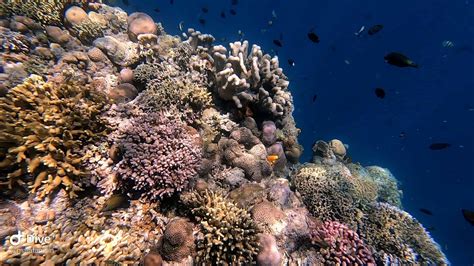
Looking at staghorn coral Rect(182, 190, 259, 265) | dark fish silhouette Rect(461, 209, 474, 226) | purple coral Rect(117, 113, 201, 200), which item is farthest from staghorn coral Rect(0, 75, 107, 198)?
dark fish silhouette Rect(461, 209, 474, 226)

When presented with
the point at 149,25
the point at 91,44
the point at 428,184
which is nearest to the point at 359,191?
the point at 149,25

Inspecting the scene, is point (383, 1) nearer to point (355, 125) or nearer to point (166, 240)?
point (355, 125)

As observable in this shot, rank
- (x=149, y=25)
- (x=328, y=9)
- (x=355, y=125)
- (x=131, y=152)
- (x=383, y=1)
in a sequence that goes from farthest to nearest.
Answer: (x=355, y=125) < (x=328, y=9) < (x=383, y=1) < (x=149, y=25) < (x=131, y=152)

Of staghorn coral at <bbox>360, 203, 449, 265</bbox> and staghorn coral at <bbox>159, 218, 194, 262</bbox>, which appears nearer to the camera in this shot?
staghorn coral at <bbox>159, 218, 194, 262</bbox>

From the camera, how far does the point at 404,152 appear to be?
82.9 meters

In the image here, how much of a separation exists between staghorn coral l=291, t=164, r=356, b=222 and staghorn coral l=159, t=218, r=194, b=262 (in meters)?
3.26

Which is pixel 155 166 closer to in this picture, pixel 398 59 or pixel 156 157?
pixel 156 157

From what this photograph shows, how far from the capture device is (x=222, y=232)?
3.77m

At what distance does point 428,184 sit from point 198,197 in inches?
3593

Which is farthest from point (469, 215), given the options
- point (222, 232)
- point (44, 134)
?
point (44, 134)

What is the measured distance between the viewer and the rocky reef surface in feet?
11.7

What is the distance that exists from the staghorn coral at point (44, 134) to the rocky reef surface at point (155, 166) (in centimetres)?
2

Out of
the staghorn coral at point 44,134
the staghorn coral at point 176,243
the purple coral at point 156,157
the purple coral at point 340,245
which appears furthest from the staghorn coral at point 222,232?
the staghorn coral at point 44,134

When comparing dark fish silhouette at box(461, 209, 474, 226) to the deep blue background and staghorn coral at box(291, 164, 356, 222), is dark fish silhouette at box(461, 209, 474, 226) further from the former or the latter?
the deep blue background
